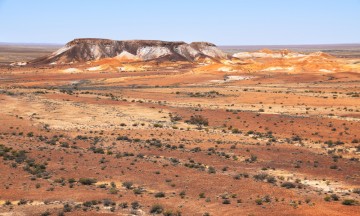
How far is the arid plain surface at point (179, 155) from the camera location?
22062 millimetres

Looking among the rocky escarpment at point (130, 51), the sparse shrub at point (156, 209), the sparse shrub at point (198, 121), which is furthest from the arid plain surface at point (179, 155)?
the rocky escarpment at point (130, 51)

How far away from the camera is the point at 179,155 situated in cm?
3388

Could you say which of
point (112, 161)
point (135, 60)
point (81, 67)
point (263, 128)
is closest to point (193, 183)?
point (112, 161)

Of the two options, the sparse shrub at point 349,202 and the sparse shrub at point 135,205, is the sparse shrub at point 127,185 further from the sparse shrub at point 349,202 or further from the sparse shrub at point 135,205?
the sparse shrub at point 349,202

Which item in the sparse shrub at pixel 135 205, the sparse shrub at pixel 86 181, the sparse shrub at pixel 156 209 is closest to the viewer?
the sparse shrub at pixel 156 209

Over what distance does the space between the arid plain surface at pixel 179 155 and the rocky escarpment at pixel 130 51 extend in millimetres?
99478

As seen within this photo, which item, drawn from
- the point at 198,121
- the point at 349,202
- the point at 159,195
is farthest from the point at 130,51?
the point at 349,202

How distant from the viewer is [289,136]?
4375 centimetres

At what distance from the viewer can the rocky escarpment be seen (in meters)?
174

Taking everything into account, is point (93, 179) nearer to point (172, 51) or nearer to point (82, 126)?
point (82, 126)

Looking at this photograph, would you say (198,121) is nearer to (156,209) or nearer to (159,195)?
(159,195)

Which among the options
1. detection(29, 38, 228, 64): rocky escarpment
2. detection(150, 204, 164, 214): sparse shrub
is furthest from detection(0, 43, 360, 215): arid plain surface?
detection(29, 38, 228, 64): rocky escarpment

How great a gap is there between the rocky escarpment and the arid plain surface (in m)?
99.5

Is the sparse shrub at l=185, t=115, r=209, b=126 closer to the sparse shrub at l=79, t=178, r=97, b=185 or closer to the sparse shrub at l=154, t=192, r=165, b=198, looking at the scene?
the sparse shrub at l=79, t=178, r=97, b=185
